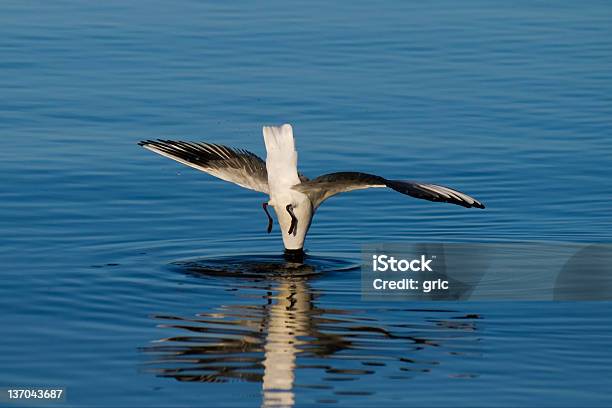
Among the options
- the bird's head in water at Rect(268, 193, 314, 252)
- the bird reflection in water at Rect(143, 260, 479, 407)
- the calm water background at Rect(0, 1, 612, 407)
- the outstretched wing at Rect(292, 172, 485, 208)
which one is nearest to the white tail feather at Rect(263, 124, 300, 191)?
the outstretched wing at Rect(292, 172, 485, 208)

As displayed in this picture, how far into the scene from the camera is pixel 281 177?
19.1 meters

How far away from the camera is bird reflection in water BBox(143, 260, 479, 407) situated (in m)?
14.5

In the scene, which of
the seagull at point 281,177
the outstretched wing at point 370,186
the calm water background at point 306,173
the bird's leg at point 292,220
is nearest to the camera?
the calm water background at point 306,173

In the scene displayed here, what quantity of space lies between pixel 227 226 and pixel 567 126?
30.0ft

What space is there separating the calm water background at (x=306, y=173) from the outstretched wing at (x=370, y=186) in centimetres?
107

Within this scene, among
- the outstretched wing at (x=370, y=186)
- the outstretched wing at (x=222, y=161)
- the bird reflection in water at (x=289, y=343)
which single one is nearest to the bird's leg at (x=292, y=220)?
the outstretched wing at (x=370, y=186)

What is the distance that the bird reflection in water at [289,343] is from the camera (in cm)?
1450

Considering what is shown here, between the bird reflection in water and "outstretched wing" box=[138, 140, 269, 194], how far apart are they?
187 cm

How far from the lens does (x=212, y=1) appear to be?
4181 centimetres

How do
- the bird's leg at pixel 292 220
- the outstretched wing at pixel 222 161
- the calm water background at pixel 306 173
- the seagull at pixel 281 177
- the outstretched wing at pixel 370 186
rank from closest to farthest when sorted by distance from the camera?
the calm water background at pixel 306 173 → the outstretched wing at pixel 370 186 → the seagull at pixel 281 177 → the bird's leg at pixel 292 220 → the outstretched wing at pixel 222 161

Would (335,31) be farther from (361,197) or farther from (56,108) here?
(361,197)

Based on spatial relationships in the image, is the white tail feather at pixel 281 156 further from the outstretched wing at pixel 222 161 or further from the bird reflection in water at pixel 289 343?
the bird reflection in water at pixel 289 343

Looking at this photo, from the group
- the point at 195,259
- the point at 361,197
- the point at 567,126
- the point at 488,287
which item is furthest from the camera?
the point at 567,126

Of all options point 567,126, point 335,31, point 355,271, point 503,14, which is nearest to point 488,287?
point 355,271
